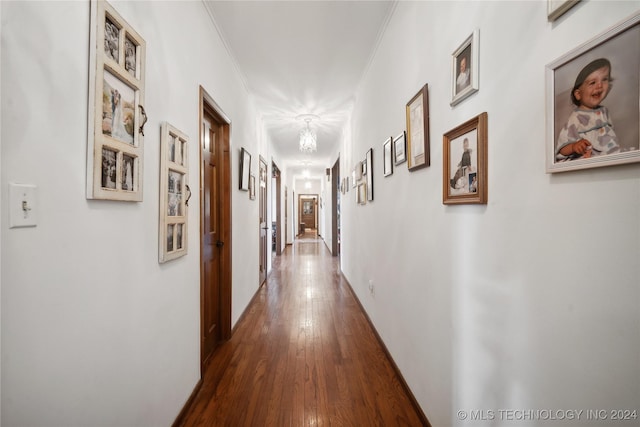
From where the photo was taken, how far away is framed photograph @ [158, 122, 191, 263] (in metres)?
1.37

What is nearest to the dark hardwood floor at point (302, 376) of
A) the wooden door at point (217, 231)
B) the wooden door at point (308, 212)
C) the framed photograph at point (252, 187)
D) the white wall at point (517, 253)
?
the wooden door at point (217, 231)

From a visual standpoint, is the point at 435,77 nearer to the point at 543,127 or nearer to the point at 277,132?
the point at 543,127

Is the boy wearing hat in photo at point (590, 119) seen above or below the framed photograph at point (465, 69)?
below

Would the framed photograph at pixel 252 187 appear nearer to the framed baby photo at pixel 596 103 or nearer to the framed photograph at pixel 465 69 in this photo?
the framed photograph at pixel 465 69

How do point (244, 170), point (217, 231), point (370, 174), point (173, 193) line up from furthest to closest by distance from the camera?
point (244, 170)
point (370, 174)
point (217, 231)
point (173, 193)

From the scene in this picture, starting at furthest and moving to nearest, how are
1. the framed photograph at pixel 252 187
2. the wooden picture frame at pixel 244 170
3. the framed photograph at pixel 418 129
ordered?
the framed photograph at pixel 252 187, the wooden picture frame at pixel 244 170, the framed photograph at pixel 418 129

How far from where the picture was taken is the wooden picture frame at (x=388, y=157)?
7.02 feet

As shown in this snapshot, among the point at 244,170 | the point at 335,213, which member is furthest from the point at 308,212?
the point at 244,170

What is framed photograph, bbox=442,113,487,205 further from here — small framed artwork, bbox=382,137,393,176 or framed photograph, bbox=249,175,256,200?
framed photograph, bbox=249,175,256,200

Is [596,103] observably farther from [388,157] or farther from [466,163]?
[388,157]

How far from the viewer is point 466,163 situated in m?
1.12

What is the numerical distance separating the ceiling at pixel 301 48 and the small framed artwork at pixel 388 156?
0.95 metres

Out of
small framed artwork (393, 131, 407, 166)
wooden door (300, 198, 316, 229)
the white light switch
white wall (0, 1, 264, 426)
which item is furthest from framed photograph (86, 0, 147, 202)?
wooden door (300, 198, 316, 229)

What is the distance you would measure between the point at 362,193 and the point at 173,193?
2.21 metres
